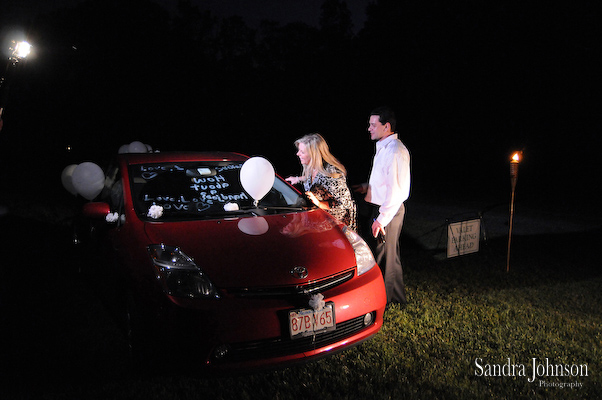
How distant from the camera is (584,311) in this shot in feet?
13.9

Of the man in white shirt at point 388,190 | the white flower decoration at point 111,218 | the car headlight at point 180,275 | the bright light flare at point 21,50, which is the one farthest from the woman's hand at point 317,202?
the bright light flare at point 21,50

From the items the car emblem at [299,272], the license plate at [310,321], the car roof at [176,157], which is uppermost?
the car roof at [176,157]

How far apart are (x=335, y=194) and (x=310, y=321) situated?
69.0 inches

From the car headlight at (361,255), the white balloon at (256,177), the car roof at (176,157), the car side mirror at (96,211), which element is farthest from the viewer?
the car roof at (176,157)

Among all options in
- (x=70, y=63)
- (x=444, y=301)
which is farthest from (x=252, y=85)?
(x=444, y=301)

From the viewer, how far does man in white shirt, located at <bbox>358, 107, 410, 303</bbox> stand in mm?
3801

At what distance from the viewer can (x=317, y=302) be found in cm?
268

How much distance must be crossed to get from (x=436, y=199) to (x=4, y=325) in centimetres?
1212

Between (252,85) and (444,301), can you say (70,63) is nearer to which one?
(252,85)

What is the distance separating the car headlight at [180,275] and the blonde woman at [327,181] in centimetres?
166

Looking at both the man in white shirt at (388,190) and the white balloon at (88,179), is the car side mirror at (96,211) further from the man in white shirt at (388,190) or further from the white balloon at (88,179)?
the man in white shirt at (388,190)

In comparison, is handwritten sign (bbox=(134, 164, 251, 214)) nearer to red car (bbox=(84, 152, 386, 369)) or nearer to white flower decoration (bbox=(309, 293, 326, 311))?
red car (bbox=(84, 152, 386, 369))

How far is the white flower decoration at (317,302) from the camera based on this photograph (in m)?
2.67

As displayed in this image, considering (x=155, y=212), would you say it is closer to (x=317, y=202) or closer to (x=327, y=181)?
(x=317, y=202)
